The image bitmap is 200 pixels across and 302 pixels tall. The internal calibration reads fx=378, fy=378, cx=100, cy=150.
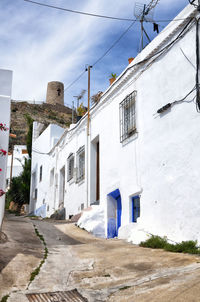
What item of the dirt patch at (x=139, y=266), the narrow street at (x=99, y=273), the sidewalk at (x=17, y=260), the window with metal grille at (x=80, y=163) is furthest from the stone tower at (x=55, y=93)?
the dirt patch at (x=139, y=266)

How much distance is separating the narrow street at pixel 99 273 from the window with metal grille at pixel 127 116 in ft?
12.4

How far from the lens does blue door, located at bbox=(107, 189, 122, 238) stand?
11945 millimetres

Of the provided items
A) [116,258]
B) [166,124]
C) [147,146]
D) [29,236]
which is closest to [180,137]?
[166,124]

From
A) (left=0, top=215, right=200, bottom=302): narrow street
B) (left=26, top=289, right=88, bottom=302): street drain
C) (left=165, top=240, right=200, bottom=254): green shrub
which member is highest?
(left=165, top=240, right=200, bottom=254): green shrub

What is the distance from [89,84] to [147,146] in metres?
7.55

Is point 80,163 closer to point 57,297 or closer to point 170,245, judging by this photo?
point 170,245

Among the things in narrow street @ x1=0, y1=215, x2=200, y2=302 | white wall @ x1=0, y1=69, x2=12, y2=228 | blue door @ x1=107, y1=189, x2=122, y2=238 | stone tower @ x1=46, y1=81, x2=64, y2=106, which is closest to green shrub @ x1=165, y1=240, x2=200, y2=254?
narrow street @ x1=0, y1=215, x2=200, y2=302

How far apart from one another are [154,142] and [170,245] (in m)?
2.81

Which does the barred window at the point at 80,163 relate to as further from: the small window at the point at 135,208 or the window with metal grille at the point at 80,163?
the small window at the point at 135,208

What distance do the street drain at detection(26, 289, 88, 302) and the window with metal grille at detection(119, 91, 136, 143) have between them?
6546mm

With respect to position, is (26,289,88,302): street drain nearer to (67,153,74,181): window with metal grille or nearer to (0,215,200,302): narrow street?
(0,215,200,302): narrow street

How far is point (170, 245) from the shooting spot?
325 inches

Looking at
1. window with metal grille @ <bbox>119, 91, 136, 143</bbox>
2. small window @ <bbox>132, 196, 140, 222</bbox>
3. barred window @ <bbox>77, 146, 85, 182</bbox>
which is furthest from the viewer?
barred window @ <bbox>77, 146, 85, 182</bbox>

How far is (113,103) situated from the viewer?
12984 mm
